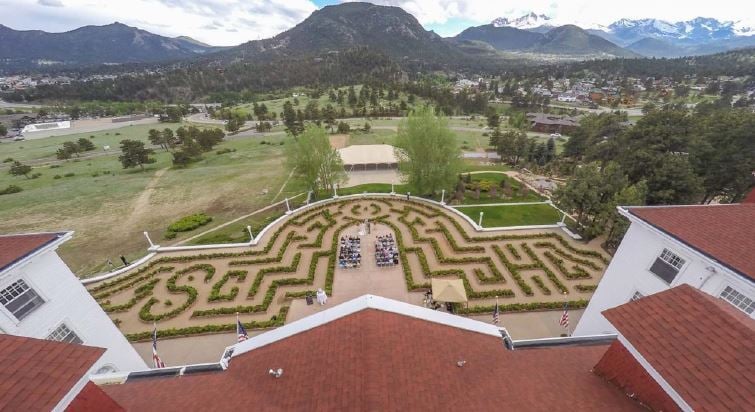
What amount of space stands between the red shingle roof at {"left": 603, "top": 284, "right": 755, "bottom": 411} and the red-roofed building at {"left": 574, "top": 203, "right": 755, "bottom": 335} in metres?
4.85

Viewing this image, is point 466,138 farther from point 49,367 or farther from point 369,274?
point 49,367

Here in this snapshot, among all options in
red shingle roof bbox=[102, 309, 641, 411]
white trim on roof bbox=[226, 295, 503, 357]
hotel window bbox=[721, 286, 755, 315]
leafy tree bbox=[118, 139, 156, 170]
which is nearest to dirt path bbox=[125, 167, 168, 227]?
leafy tree bbox=[118, 139, 156, 170]

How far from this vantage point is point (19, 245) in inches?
553

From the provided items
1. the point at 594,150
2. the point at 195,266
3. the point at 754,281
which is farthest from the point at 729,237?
the point at 594,150

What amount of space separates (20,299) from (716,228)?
34.1m

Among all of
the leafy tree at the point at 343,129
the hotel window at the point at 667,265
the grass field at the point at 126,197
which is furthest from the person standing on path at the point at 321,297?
the leafy tree at the point at 343,129

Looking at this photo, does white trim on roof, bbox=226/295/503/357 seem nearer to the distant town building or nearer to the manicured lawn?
the manicured lawn

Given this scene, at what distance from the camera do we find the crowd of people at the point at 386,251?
Answer: 30.0 meters

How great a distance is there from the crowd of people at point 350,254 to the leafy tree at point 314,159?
16.0 m

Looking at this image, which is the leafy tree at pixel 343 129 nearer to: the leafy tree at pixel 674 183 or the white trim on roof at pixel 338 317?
the leafy tree at pixel 674 183

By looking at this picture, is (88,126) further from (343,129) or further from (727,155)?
(727,155)

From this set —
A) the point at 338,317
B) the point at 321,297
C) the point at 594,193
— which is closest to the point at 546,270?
the point at 594,193

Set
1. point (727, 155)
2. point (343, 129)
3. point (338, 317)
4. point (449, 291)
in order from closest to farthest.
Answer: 1. point (338, 317)
2. point (449, 291)
3. point (727, 155)
4. point (343, 129)

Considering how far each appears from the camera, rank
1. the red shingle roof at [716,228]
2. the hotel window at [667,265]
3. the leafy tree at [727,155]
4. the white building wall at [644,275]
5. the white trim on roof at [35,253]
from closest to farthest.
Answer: the white trim on roof at [35,253], the red shingle roof at [716,228], the white building wall at [644,275], the hotel window at [667,265], the leafy tree at [727,155]
